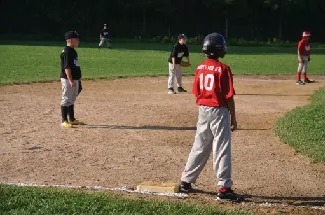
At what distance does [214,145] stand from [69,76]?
474 centimetres

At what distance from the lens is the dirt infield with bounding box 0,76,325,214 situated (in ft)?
22.9

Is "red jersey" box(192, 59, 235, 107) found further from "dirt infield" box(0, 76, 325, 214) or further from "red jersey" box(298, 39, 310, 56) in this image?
"red jersey" box(298, 39, 310, 56)

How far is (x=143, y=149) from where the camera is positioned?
879cm

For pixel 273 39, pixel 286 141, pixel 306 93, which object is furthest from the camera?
pixel 273 39

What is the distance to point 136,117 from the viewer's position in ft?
38.9

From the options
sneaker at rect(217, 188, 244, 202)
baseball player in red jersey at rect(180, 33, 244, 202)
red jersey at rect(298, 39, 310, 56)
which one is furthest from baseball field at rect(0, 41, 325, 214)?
red jersey at rect(298, 39, 310, 56)

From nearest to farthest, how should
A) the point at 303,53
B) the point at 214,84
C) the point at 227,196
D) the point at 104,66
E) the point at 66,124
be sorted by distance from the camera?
the point at 227,196 < the point at 214,84 < the point at 66,124 < the point at 303,53 < the point at 104,66

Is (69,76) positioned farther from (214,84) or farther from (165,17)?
(165,17)

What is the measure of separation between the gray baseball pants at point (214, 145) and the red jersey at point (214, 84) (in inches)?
3.6

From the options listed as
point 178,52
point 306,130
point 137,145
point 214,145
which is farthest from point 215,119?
point 178,52

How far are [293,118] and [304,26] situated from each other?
48264 millimetres

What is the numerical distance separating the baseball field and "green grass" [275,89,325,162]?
2 centimetres

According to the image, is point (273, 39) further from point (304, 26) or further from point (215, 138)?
point (215, 138)

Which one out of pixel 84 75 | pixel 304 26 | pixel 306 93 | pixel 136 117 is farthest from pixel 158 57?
pixel 304 26
